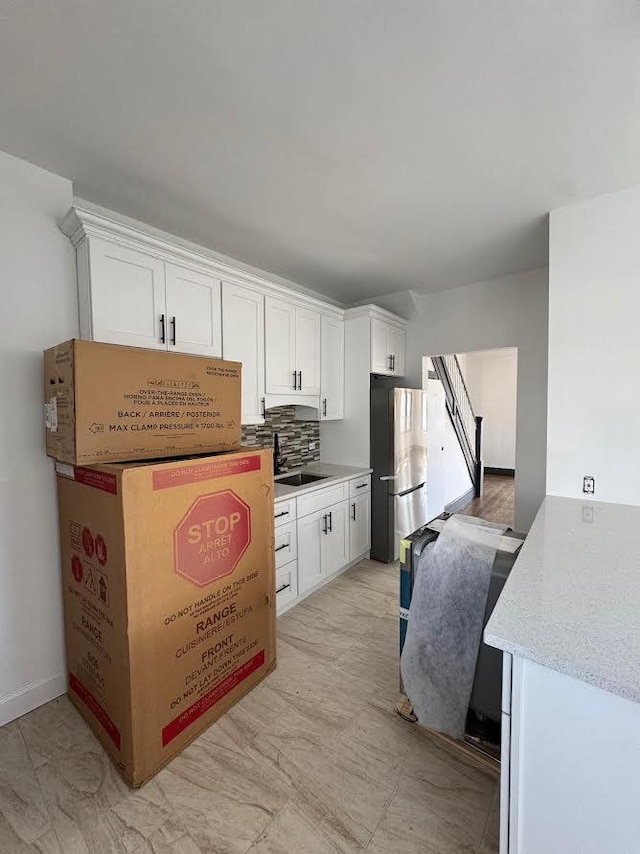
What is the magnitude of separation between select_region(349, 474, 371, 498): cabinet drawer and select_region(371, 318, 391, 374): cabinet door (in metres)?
1.00

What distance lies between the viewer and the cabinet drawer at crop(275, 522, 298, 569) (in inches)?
95.4

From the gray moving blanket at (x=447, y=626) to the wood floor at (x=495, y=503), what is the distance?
9.94 feet

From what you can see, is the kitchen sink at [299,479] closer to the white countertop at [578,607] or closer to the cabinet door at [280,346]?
the cabinet door at [280,346]

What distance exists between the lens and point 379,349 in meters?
3.47

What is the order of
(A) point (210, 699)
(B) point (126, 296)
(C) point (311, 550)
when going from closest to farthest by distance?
(A) point (210, 699), (B) point (126, 296), (C) point (311, 550)

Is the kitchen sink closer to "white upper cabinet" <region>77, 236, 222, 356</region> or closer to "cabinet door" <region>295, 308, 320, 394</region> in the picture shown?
"cabinet door" <region>295, 308, 320, 394</region>

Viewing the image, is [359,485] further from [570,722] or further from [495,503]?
[495,503]

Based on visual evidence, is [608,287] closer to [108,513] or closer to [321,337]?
[321,337]

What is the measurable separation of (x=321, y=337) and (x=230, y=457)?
1834 mm

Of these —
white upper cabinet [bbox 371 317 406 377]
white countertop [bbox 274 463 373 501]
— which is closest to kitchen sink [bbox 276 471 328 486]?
white countertop [bbox 274 463 373 501]

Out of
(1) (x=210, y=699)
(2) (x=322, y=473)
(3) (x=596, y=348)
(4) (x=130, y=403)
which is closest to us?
(4) (x=130, y=403)

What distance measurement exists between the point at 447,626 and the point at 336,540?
159 centimetres

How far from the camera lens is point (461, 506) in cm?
531

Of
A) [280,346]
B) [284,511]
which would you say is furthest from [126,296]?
[284,511]
